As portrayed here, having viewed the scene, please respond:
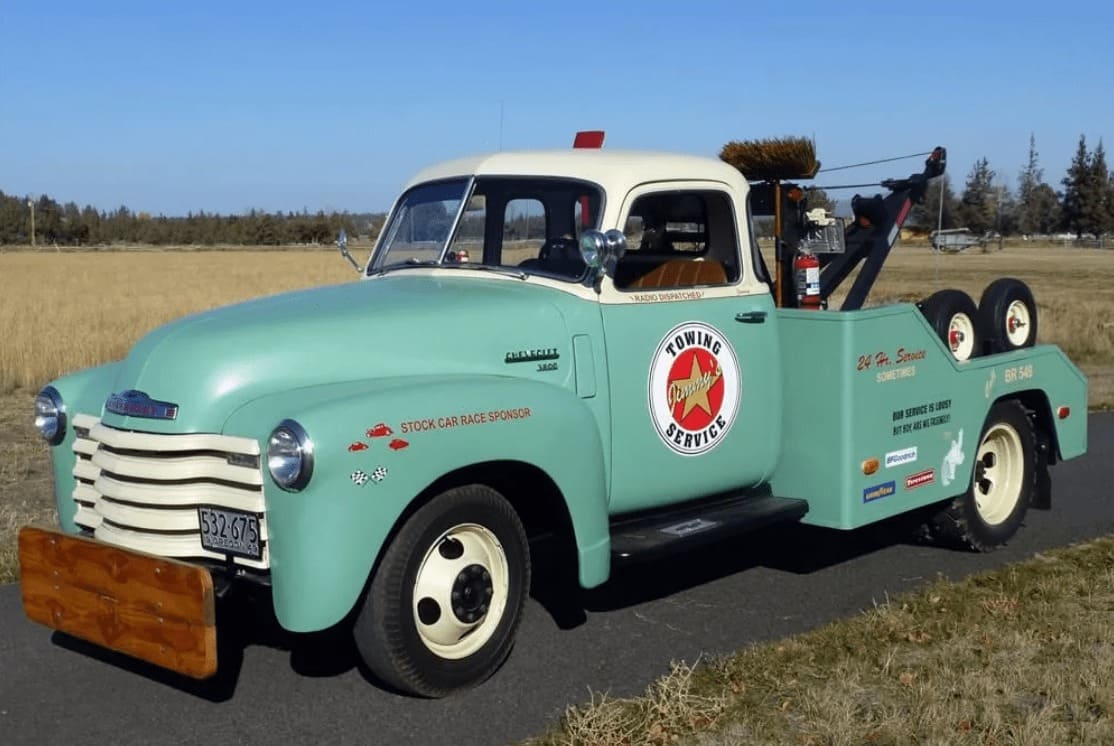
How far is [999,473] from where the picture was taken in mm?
7363

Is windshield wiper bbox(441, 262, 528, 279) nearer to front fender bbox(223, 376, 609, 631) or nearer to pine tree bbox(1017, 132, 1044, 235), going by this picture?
front fender bbox(223, 376, 609, 631)

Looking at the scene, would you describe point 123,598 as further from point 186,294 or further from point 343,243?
point 186,294

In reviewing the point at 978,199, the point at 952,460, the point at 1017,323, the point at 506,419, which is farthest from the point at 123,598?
the point at 978,199

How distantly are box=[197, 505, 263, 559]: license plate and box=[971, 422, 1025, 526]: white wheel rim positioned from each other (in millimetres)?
4519

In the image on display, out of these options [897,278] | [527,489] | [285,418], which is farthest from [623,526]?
[897,278]

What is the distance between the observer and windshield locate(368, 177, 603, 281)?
582 cm

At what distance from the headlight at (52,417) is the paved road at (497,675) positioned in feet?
3.02

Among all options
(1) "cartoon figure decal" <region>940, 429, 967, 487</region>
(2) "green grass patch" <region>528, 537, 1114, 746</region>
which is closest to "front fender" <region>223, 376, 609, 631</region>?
(2) "green grass patch" <region>528, 537, 1114, 746</region>

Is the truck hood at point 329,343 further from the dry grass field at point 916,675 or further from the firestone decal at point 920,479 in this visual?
the firestone decal at point 920,479

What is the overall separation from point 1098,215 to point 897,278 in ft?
184

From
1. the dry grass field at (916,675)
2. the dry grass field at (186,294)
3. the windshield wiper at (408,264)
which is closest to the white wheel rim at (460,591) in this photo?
the dry grass field at (916,675)

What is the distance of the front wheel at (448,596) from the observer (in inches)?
175

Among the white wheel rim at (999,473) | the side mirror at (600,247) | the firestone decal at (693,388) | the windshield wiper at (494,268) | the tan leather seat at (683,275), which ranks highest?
the side mirror at (600,247)

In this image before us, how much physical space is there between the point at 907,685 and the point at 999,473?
116 inches
